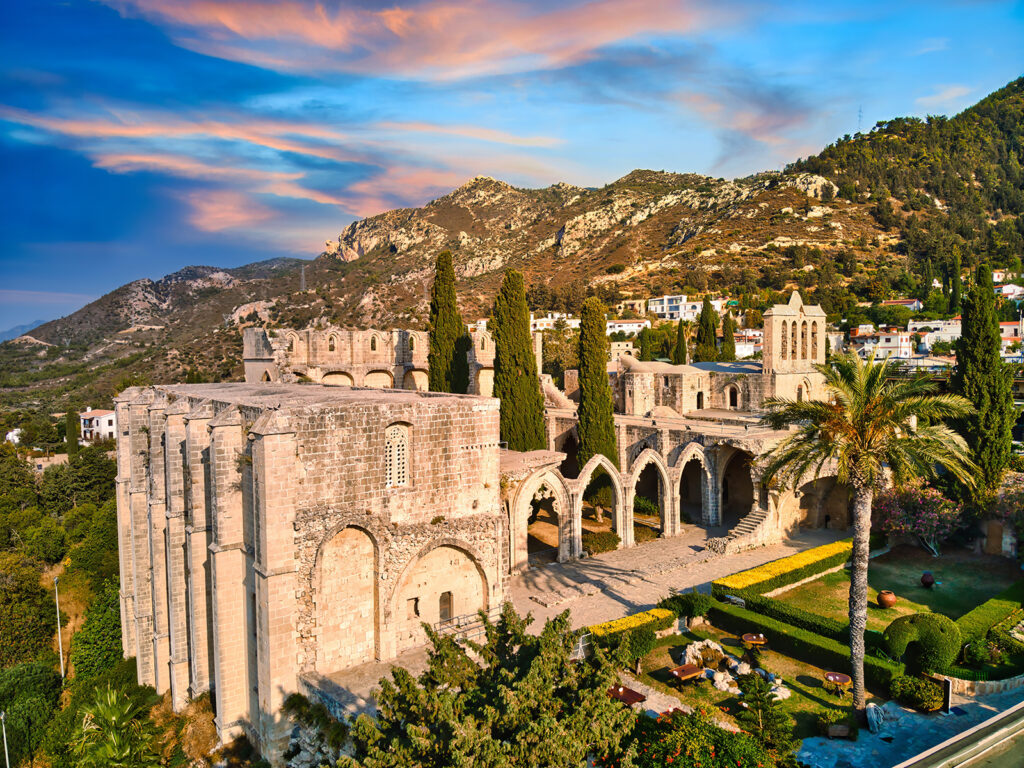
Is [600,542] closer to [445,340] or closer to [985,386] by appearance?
[445,340]

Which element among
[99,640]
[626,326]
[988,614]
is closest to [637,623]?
[988,614]

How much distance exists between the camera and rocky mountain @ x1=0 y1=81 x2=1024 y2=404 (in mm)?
90938

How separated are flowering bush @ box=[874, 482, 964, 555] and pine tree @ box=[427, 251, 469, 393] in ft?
62.1

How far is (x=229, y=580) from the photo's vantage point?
48.7ft

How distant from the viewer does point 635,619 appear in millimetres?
17312

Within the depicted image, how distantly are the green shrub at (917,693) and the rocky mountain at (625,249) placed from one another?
63791 millimetres

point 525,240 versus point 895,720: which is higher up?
point 525,240

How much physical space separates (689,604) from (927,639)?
18.9ft

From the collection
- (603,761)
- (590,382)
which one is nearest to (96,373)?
(590,382)

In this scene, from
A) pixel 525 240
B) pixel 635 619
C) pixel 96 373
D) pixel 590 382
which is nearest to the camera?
pixel 635 619

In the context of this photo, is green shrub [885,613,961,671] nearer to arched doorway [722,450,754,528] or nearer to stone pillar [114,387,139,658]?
arched doorway [722,450,754,528]

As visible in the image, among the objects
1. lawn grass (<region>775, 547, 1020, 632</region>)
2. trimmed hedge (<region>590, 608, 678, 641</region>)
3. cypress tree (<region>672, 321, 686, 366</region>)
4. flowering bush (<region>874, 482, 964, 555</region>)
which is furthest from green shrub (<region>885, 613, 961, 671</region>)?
cypress tree (<region>672, 321, 686, 366</region>)

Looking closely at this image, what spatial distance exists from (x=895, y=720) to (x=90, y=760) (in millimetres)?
17946

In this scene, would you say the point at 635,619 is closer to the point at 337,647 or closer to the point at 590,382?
the point at 337,647
